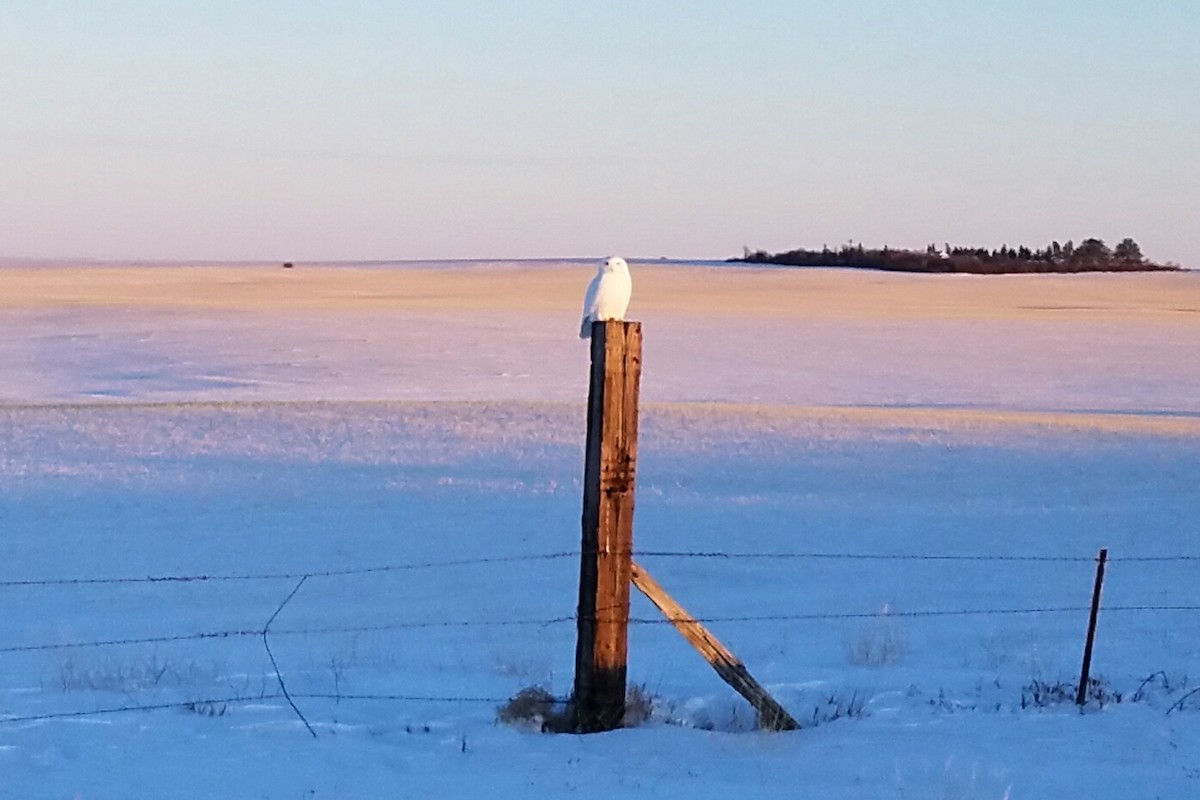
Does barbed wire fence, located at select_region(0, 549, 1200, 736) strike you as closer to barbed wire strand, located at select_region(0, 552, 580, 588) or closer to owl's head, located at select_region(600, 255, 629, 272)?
barbed wire strand, located at select_region(0, 552, 580, 588)

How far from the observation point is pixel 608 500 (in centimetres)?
604

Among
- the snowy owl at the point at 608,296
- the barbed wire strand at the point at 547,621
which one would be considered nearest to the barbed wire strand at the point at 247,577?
the barbed wire strand at the point at 547,621

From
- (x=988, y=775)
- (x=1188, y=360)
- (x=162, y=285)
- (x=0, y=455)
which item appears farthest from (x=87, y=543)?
(x=162, y=285)

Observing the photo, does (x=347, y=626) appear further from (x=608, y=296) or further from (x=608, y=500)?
(x=608, y=500)

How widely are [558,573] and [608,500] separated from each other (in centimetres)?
526

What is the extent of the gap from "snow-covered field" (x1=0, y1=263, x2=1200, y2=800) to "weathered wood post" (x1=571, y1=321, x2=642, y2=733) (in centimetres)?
36

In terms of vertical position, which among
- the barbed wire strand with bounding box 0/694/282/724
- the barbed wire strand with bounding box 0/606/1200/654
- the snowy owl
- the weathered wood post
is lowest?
the barbed wire strand with bounding box 0/606/1200/654

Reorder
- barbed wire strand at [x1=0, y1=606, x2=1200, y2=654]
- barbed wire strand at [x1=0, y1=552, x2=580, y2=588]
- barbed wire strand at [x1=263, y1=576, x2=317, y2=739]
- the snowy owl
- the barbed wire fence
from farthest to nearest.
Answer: barbed wire strand at [x1=0, y1=552, x2=580, y2=588]
barbed wire strand at [x1=0, y1=606, x2=1200, y2=654]
the snowy owl
the barbed wire fence
barbed wire strand at [x1=263, y1=576, x2=317, y2=739]

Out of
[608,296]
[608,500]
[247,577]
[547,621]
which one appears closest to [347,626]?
[247,577]

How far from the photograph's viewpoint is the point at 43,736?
6102 millimetres

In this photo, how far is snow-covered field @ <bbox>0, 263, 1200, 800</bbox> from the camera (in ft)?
19.3

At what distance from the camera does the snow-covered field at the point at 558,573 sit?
19.3 feet

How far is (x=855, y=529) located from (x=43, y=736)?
804cm

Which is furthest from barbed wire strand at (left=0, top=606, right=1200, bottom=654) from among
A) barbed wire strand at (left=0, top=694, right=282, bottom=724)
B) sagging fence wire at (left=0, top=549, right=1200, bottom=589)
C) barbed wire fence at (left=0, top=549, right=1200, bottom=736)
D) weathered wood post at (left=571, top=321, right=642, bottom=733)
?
weathered wood post at (left=571, top=321, right=642, bottom=733)
